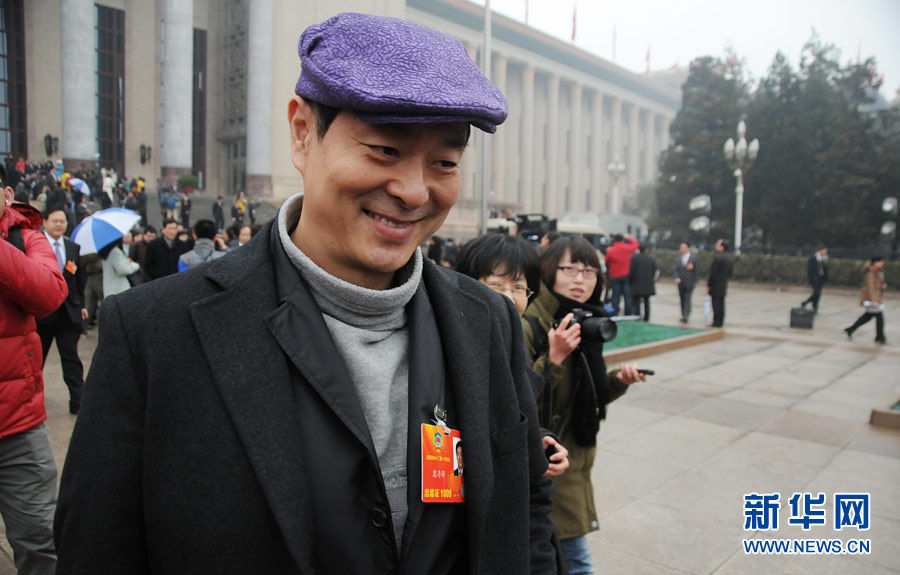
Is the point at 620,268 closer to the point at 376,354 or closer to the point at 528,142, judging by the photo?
the point at 376,354

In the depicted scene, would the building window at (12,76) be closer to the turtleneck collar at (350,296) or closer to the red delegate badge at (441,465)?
the turtleneck collar at (350,296)

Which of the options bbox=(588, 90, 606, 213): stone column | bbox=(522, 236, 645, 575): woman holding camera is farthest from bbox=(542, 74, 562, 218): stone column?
bbox=(522, 236, 645, 575): woman holding camera

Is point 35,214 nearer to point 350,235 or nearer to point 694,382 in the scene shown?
point 350,235

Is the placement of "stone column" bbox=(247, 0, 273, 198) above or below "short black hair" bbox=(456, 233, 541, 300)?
above

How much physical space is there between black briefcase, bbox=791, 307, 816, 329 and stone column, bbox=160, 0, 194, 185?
26020mm

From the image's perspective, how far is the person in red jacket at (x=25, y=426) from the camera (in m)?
2.54

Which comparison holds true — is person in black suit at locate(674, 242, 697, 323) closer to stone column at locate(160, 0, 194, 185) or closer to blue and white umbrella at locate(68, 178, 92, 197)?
blue and white umbrella at locate(68, 178, 92, 197)

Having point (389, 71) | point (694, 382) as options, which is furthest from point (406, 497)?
point (694, 382)

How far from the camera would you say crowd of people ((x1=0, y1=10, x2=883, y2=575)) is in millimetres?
1093

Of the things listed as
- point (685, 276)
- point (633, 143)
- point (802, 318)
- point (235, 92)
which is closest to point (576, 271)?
point (685, 276)

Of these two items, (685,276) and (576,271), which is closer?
(576,271)

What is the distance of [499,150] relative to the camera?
53031 mm

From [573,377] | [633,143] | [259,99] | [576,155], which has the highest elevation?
[633,143]

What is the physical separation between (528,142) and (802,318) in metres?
43.4
